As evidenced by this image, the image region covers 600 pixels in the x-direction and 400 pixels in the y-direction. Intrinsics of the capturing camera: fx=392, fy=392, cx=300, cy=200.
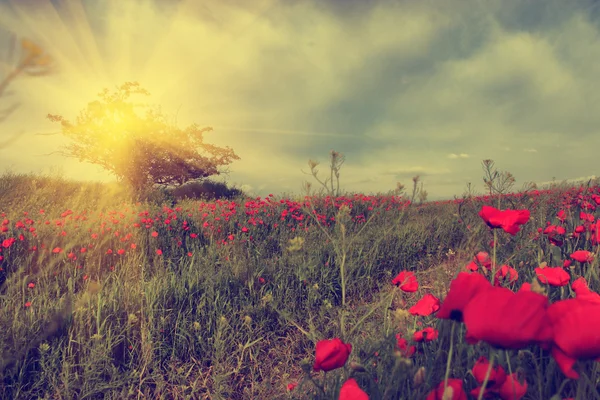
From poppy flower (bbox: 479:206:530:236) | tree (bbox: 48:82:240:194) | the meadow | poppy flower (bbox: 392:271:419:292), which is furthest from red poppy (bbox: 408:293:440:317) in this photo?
tree (bbox: 48:82:240:194)

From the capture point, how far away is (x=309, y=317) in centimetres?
337

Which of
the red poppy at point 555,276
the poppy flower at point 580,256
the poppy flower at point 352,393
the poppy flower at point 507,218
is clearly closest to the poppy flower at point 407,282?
the poppy flower at point 507,218

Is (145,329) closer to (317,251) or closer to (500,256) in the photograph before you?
(317,251)

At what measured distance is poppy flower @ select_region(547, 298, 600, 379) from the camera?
0.92 meters

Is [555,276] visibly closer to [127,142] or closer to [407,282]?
[407,282]

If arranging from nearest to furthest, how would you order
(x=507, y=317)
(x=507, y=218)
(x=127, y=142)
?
(x=507, y=317) → (x=507, y=218) → (x=127, y=142)

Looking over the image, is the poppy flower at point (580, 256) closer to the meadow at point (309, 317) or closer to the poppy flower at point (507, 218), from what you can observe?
the meadow at point (309, 317)

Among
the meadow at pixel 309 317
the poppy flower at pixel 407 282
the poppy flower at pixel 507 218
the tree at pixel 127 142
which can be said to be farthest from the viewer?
the tree at pixel 127 142

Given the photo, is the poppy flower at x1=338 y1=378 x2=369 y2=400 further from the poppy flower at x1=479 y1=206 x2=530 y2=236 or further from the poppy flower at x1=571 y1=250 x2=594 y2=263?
the poppy flower at x1=571 y1=250 x2=594 y2=263

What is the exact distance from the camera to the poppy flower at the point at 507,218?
60.9 inches

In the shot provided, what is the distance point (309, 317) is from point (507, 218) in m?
2.16

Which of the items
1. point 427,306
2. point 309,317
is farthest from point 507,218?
point 309,317

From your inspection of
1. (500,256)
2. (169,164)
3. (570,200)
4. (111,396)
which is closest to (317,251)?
(500,256)

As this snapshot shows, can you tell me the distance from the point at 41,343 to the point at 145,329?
70 centimetres
